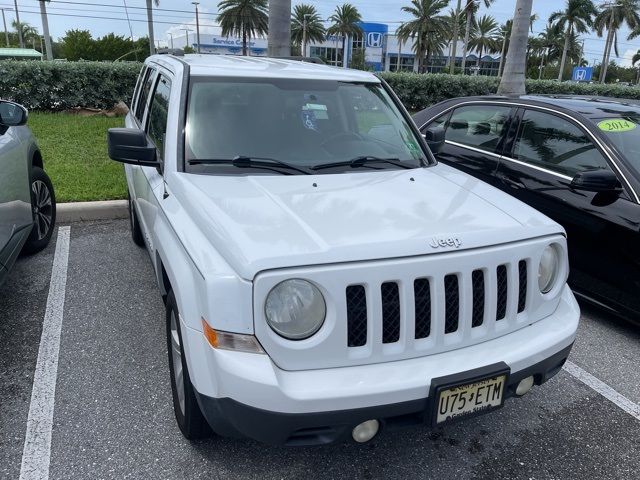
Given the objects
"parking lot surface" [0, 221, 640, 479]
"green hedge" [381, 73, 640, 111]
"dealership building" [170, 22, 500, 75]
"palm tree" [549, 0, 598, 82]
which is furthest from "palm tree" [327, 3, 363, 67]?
"parking lot surface" [0, 221, 640, 479]

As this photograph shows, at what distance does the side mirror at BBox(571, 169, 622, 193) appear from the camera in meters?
3.62

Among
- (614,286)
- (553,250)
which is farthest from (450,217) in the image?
(614,286)

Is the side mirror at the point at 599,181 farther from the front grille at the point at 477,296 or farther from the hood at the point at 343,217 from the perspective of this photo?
the front grille at the point at 477,296

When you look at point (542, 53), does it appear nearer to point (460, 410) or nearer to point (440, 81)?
point (440, 81)

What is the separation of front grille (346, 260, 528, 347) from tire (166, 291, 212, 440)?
0.80 m

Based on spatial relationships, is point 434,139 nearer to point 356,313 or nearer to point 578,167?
point 578,167

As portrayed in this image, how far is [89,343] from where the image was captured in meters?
3.34

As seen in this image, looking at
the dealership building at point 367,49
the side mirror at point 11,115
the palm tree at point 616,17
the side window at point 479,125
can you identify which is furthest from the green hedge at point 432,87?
the dealership building at point 367,49

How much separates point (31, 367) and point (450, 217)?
257 centimetres

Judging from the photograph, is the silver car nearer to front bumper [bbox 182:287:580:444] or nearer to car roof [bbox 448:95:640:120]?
front bumper [bbox 182:287:580:444]

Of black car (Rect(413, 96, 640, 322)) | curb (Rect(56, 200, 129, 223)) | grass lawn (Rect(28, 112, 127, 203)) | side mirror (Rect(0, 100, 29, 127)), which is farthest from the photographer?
grass lawn (Rect(28, 112, 127, 203))

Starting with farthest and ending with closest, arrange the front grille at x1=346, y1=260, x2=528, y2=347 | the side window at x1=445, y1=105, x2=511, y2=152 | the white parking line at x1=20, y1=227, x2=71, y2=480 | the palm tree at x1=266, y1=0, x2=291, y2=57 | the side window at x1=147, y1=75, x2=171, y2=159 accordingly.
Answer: the palm tree at x1=266, y1=0, x2=291, y2=57, the side window at x1=445, y1=105, x2=511, y2=152, the side window at x1=147, y1=75, x2=171, y2=159, the white parking line at x1=20, y1=227, x2=71, y2=480, the front grille at x1=346, y1=260, x2=528, y2=347

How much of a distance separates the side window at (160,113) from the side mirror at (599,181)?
2858 millimetres

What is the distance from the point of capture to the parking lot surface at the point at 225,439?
2.38 metres
